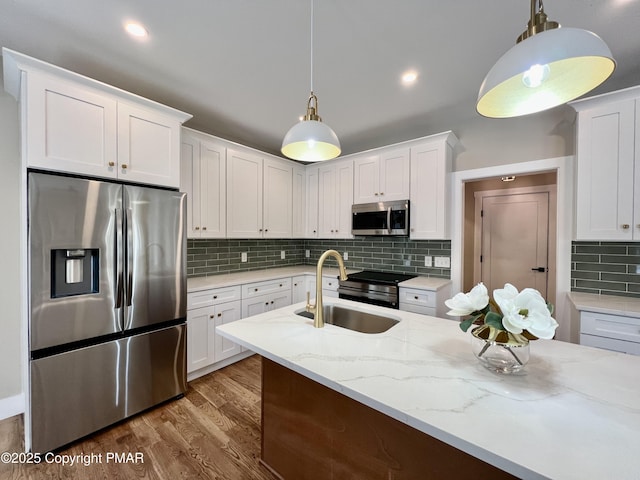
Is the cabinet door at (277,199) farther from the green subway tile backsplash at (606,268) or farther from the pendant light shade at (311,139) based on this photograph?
the green subway tile backsplash at (606,268)

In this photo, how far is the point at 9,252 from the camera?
200cm

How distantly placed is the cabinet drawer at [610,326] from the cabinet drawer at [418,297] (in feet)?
3.45

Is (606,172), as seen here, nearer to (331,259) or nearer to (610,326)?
(610,326)

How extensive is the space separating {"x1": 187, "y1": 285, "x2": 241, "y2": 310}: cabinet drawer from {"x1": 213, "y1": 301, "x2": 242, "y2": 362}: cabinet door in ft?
0.21

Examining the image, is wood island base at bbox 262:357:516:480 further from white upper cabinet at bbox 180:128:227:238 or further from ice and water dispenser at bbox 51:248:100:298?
white upper cabinet at bbox 180:128:227:238

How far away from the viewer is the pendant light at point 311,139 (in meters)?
1.32

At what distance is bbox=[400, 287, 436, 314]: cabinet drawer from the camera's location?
2.56 m

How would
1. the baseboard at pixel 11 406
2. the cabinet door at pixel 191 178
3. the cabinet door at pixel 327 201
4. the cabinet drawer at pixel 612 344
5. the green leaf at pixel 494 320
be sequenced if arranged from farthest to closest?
the cabinet door at pixel 327 201
the cabinet door at pixel 191 178
the baseboard at pixel 11 406
the cabinet drawer at pixel 612 344
the green leaf at pixel 494 320

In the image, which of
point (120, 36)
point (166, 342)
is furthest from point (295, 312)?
point (120, 36)

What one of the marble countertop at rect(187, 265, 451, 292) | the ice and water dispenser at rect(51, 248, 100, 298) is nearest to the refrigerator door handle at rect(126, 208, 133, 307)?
the ice and water dispenser at rect(51, 248, 100, 298)

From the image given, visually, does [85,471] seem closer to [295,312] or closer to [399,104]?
[295,312]

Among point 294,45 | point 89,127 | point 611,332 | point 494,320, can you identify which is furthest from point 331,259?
point 494,320

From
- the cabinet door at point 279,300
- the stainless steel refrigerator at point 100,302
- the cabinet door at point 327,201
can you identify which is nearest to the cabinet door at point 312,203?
the cabinet door at point 327,201

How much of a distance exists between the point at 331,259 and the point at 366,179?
1.31m
